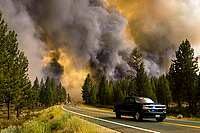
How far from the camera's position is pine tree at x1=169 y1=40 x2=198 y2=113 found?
72750 millimetres

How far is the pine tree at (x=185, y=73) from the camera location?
7275cm

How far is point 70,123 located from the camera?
17.6 metres

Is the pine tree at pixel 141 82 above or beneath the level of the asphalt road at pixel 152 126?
above

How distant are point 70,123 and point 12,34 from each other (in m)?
49.7

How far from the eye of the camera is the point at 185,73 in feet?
240

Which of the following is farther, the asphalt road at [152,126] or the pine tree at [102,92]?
the pine tree at [102,92]

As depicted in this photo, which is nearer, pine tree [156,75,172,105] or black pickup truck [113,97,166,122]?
black pickup truck [113,97,166,122]

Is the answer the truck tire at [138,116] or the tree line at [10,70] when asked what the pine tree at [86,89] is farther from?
the truck tire at [138,116]

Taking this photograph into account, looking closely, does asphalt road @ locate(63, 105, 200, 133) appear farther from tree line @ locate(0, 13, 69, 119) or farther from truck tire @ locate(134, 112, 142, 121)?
tree line @ locate(0, 13, 69, 119)

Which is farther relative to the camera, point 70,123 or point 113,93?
point 113,93

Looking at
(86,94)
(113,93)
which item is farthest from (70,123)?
(86,94)

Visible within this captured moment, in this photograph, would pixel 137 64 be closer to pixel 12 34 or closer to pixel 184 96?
pixel 184 96

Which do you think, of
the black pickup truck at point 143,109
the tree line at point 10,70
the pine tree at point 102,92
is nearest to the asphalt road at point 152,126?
the black pickup truck at point 143,109

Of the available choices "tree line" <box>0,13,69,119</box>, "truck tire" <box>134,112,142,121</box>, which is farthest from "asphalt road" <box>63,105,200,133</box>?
"tree line" <box>0,13,69,119</box>
